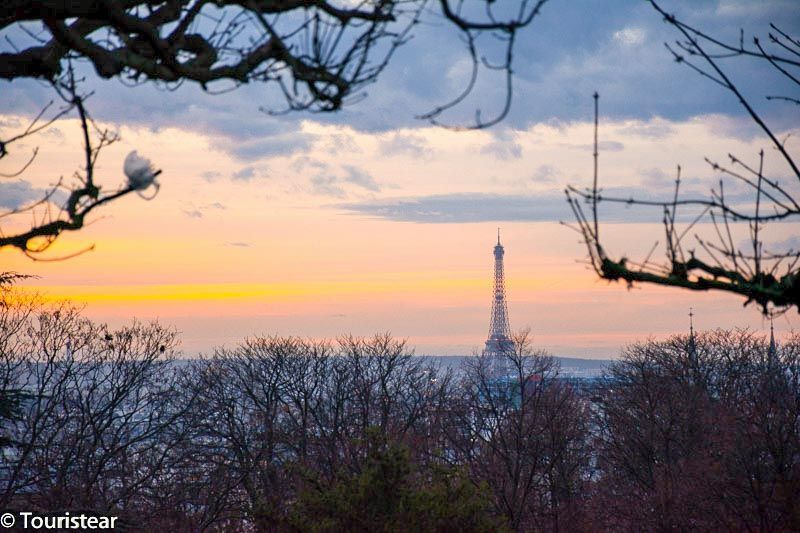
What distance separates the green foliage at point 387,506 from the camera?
10734mm

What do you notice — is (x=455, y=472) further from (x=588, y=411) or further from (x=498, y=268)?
(x=498, y=268)

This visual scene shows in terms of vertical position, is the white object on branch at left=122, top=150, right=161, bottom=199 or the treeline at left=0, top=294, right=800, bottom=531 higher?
the white object on branch at left=122, top=150, right=161, bottom=199

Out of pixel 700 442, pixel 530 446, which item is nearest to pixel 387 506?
pixel 530 446

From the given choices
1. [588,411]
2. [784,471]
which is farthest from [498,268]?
[784,471]

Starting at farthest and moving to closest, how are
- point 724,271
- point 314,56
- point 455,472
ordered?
point 455,472
point 724,271
point 314,56

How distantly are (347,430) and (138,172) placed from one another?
27494 mm

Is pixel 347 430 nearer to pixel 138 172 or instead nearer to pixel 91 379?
pixel 91 379

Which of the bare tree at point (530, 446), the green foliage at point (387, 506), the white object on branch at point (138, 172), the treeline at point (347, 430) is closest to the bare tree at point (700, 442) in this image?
the treeline at point (347, 430)

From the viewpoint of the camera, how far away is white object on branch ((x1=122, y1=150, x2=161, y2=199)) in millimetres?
4180

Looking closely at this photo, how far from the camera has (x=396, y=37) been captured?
4820 mm

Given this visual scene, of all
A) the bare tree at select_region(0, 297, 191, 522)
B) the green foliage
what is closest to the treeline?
the bare tree at select_region(0, 297, 191, 522)

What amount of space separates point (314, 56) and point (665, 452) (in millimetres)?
28719

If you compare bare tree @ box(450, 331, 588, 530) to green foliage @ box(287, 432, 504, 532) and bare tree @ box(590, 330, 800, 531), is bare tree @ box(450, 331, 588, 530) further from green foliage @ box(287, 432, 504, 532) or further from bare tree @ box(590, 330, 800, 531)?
green foliage @ box(287, 432, 504, 532)

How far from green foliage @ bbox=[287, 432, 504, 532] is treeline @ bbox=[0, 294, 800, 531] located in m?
2.36
